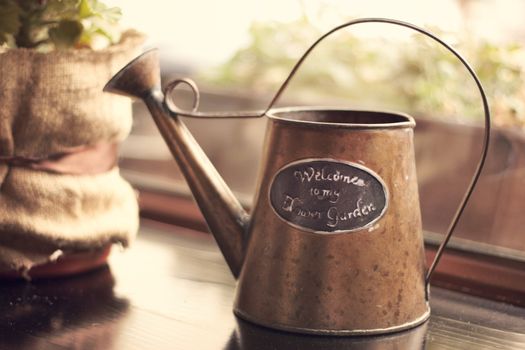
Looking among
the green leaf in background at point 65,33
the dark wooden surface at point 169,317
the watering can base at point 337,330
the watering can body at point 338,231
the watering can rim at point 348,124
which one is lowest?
the dark wooden surface at point 169,317

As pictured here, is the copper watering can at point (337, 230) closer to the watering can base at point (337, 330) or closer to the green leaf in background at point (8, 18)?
the watering can base at point (337, 330)

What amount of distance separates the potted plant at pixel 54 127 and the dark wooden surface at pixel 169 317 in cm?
7

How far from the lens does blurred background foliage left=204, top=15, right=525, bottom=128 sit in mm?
1191

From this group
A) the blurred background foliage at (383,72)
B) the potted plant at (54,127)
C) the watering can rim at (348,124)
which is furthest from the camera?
the blurred background foliage at (383,72)

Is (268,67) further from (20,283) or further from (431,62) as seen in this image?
(20,283)

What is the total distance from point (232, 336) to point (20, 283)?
321mm

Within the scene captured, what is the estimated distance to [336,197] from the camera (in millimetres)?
776

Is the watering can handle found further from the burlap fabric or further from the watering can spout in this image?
the burlap fabric

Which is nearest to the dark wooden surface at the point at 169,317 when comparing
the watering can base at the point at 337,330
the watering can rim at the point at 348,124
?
the watering can base at the point at 337,330

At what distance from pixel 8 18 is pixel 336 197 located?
17.0 inches

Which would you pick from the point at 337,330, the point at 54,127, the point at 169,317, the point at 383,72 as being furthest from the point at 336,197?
the point at 383,72

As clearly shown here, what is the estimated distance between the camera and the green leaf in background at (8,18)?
858mm

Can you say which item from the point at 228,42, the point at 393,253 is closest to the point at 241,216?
the point at 393,253

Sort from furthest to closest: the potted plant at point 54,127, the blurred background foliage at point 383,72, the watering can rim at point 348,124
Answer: the blurred background foliage at point 383,72
the potted plant at point 54,127
the watering can rim at point 348,124
